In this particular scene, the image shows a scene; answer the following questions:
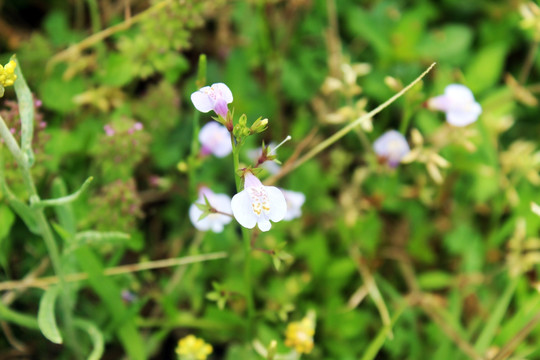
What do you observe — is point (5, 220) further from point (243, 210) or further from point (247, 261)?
point (243, 210)

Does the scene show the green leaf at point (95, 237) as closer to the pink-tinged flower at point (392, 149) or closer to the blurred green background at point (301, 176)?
the blurred green background at point (301, 176)

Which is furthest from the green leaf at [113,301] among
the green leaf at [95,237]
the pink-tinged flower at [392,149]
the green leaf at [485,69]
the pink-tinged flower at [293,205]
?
the green leaf at [485,69]

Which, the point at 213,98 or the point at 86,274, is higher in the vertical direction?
the point at 213,98

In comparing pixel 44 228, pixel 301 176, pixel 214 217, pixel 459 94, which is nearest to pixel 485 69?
pixel 459 94

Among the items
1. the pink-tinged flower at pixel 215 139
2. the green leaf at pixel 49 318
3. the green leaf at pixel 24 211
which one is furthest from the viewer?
the pink-tinged flower at pixel 215 139

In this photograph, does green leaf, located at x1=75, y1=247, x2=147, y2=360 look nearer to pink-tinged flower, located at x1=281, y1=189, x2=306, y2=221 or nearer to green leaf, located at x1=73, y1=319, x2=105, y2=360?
green leaf, located at x1=73, y1=319, x2=105, y2=360
